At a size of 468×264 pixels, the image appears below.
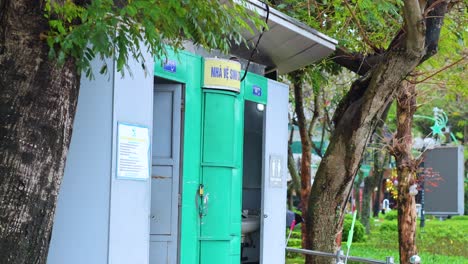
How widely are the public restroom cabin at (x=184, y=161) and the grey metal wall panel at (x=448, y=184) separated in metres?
5.69

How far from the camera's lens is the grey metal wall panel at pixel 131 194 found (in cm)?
734

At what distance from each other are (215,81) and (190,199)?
127 cm

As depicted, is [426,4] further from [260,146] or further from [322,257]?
[322,257]

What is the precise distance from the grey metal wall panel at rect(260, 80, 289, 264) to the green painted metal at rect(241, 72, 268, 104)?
0.54 feet

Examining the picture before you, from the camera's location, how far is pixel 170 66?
8.37 metres

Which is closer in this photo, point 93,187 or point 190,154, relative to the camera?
point 93,187

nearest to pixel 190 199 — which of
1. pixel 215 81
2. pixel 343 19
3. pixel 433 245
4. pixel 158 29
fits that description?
pixel 215 81

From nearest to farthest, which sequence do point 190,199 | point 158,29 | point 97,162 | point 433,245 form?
point 158,29 → point 97,162 → point 190,199 → point 433,245

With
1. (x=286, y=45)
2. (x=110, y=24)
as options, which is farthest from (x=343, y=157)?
(x=110, y=24)

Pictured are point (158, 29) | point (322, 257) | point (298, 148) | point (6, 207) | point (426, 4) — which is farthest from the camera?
point (298, 148)

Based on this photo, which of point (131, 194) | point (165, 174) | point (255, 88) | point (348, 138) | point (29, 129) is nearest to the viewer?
point (29, 129)

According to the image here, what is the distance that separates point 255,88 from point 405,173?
6.54 m

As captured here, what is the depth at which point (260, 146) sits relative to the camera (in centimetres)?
1039

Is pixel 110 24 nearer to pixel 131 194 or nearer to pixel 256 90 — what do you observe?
pixel 131 194
